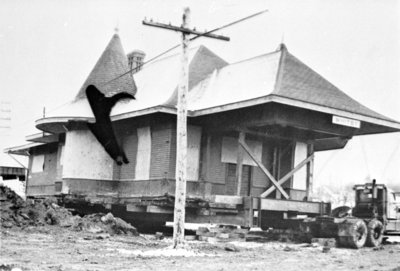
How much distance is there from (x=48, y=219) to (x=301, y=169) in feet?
32.3

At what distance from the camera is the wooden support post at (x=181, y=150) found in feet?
42.4

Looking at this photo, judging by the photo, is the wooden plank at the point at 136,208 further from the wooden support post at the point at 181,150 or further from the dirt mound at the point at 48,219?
the wooden support post at the point at 181,150

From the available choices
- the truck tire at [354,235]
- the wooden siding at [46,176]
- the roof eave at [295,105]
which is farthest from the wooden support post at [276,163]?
the wooden siding at [46,176]

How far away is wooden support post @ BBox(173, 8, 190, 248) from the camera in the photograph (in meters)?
12.9

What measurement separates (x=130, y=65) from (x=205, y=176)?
32.5ft

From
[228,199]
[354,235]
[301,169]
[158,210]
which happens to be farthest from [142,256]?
[301,169]

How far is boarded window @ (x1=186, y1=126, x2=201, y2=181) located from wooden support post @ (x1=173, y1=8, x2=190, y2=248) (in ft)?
21.3

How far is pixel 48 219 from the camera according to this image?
17844 mm

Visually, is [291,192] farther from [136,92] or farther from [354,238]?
[136,92]

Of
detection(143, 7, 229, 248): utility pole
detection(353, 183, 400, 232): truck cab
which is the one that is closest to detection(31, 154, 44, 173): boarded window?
detection(353, 183, 400, 232): truck cab

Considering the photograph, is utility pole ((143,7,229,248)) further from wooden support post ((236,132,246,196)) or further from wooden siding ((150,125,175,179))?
wooden siding ((150,125,175,179))

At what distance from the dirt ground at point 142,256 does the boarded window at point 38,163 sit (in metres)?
14.4

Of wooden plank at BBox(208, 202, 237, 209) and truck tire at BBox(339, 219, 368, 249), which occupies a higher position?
wooden plank at BBox(208, 202, 237, 209)

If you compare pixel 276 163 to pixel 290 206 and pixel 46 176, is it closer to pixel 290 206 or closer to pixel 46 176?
pixel 290 206
